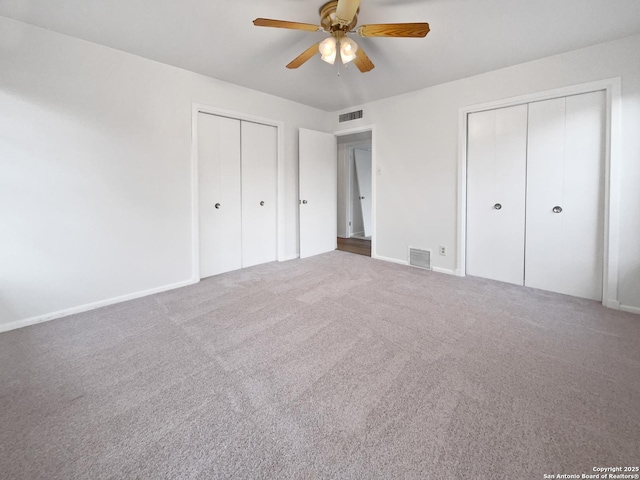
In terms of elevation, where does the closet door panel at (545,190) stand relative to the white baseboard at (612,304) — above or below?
above

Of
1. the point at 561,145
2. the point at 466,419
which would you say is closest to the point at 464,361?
the point at 466,419

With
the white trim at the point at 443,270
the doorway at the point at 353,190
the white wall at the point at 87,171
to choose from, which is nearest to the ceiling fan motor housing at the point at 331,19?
the white wall at the point at 87,171

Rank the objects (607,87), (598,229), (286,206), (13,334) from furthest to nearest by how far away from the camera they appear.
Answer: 1. (286,206)
2. (598,229)
3. (607,87)
4. (13,334)

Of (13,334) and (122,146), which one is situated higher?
(122,146)

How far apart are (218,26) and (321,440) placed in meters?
3.02

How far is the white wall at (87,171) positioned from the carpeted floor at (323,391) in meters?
0.44

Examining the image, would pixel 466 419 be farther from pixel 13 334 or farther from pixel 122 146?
pixel 122 146

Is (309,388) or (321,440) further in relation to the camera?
(309,388)

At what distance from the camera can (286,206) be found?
444cm

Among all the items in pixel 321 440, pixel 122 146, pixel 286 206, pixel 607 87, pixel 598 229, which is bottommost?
pixel 321 440

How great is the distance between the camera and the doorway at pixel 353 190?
6.55 metres

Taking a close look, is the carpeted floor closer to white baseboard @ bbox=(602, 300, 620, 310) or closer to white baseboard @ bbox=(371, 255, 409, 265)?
white baseboard @ bbox=(602, 300, 620, 310)

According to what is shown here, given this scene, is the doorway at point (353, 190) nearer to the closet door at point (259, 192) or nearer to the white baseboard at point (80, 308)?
the closet door at point (259, 192)

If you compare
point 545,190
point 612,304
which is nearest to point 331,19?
point 545,190
